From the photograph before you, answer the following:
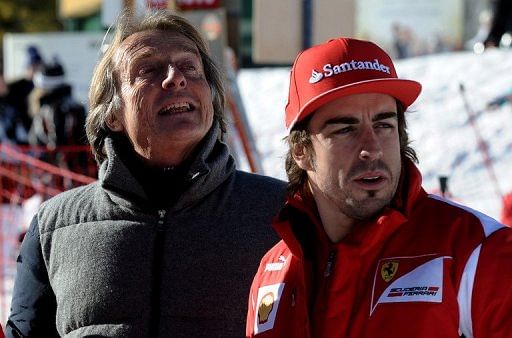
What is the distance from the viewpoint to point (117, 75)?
3.13m

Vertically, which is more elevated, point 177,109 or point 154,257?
point 177,109

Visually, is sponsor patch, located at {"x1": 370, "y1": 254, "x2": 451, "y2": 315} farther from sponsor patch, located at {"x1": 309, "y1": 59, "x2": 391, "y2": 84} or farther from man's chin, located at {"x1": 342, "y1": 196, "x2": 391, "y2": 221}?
sponsor patch, located at {"x1": 309, "y1": 59, "x2": 391, "y2": 84}

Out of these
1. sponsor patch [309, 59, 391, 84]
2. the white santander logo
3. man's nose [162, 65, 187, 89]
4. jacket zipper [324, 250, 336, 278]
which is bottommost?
jacket zipper [324, 250, 336, 278]

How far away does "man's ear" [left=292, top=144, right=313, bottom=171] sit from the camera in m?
2.52

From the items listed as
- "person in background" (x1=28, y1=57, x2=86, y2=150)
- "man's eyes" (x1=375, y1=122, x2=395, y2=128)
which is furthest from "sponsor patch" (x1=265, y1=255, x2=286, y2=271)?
"person in background" (x1=28, y1=57, x2=86, y2=150)

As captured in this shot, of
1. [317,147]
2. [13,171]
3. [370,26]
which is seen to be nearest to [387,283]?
[317,147]

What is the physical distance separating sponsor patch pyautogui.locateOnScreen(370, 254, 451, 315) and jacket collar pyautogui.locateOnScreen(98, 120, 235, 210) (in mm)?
860

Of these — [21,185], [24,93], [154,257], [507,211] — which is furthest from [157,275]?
[24,93]

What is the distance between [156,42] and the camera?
3068 mm

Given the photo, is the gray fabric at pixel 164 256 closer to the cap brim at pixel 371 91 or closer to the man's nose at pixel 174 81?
the man's nose at pixel 174 81

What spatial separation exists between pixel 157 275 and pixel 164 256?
60mm

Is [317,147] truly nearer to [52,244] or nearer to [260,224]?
[260,224]

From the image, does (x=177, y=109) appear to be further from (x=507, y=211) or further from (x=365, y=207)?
(x=507, y=211)

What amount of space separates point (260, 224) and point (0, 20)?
94.9ft
